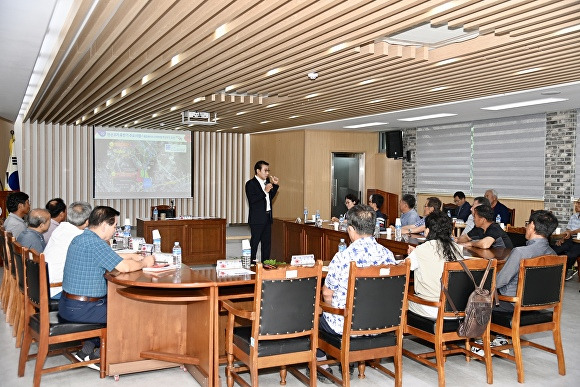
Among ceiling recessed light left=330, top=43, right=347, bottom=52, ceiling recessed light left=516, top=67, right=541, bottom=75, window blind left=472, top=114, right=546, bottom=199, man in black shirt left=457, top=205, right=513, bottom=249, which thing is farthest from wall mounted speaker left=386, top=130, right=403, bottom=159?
ceiling recessed light left=330, top=43, right=347, bottom=52

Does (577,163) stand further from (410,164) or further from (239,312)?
(239,312)

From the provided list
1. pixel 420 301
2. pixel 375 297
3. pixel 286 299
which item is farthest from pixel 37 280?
pixel 420 301

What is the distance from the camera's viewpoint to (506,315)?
441 centimetres

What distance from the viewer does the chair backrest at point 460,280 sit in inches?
158

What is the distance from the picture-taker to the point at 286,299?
3.58 m

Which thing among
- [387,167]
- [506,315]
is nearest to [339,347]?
[506,315]

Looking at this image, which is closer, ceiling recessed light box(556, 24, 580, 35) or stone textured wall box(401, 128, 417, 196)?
ceiling recessed light box(556, 24, 580, 35)

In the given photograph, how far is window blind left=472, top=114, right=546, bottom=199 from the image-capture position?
10508 millimetres

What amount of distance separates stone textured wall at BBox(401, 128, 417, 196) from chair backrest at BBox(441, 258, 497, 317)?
9904 mm

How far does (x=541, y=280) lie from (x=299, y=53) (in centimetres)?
314

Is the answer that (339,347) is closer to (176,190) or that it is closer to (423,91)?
(423,91)

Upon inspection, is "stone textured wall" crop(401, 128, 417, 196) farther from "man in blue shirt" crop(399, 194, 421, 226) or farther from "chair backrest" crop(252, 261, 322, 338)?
"chair backrest" crop(252, 261, 322, 338)

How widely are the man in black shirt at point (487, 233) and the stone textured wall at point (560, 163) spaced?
15.5ft

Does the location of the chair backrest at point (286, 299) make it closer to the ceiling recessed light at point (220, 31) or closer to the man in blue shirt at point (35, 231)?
the ceiling recessed light at point (220, 31)
